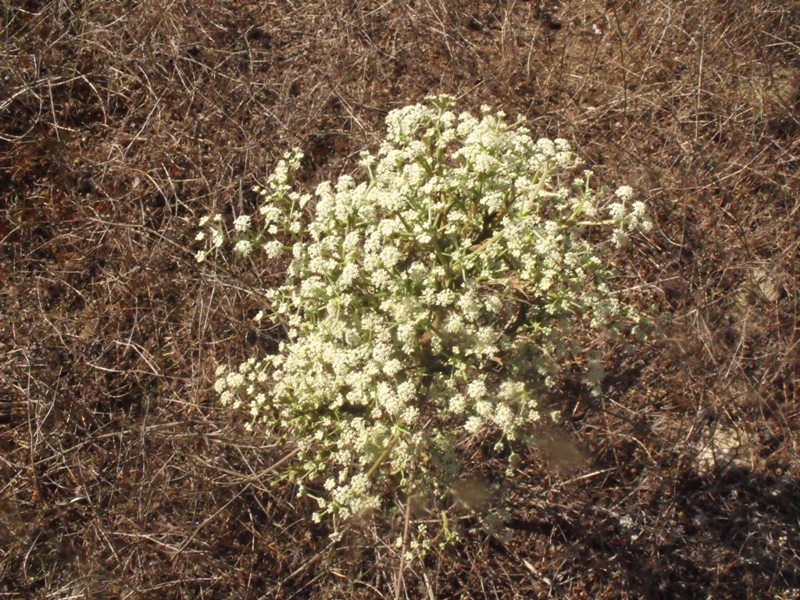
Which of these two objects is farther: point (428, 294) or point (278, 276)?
point (278, 276)

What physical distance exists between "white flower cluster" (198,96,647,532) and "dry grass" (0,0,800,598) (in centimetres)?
67

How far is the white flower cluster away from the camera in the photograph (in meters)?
2.53

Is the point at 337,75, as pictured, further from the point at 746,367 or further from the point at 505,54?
the point at 746,367

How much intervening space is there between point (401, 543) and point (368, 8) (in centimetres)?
317

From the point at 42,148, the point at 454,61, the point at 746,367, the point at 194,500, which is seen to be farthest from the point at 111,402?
the point at 746,367

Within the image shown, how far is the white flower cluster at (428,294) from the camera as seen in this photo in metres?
2.53

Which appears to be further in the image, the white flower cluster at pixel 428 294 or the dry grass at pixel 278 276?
the dry grass at pixel 278 276

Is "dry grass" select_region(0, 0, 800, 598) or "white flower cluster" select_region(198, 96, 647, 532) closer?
"white flower cluster" select_region(198, 96, 647, 532)

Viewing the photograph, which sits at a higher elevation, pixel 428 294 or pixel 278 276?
pixel 428 294

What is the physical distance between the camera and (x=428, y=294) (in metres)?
2.56

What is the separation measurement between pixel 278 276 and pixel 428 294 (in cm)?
169

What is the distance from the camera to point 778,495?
3730 mm

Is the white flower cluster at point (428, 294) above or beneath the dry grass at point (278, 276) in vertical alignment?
above

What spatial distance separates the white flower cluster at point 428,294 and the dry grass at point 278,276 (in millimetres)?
673
